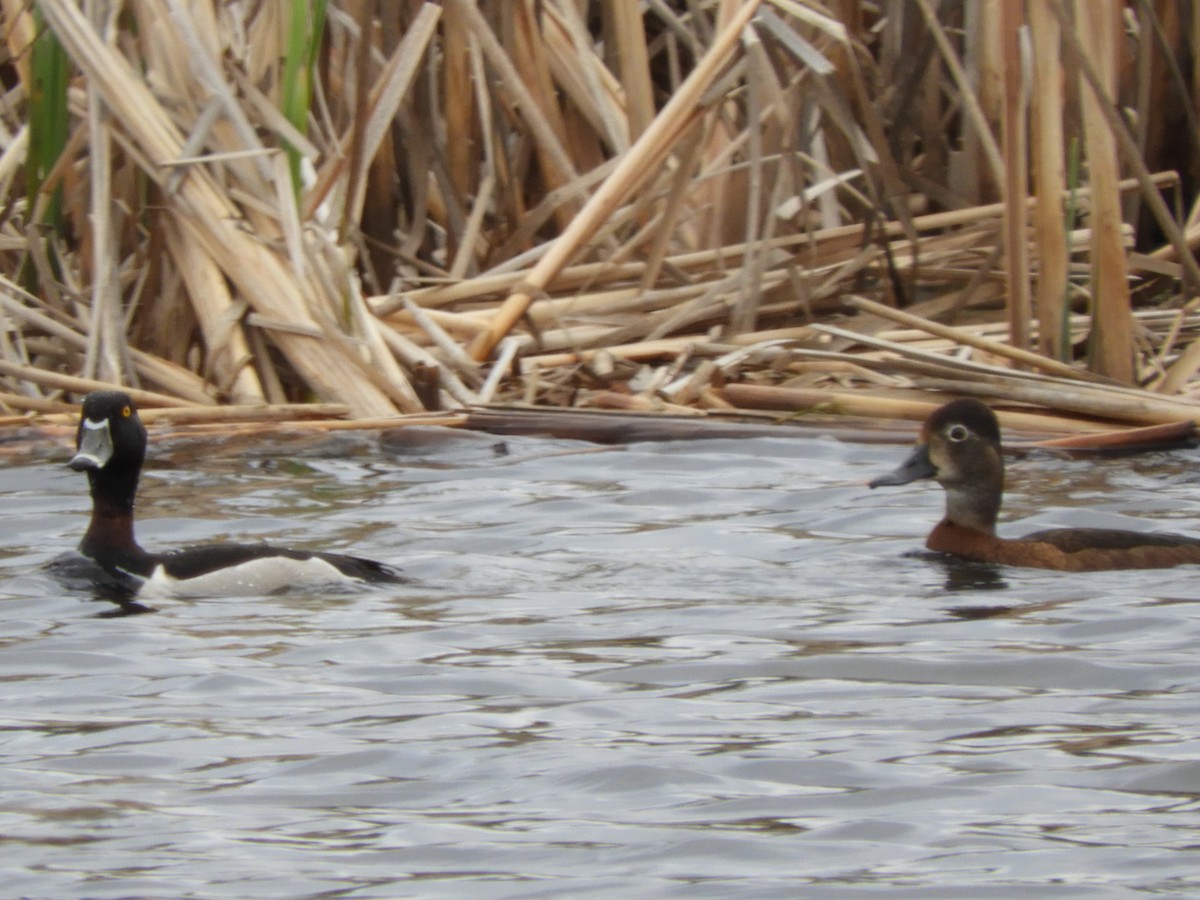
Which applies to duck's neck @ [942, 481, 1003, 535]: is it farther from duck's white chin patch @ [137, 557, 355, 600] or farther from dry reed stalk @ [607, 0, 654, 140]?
dry reed stalk @ [607, 0, 654, 140]

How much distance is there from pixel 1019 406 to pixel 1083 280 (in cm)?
133

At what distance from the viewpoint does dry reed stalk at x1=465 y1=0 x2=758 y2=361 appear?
7.90 m

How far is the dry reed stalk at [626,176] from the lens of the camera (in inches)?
311

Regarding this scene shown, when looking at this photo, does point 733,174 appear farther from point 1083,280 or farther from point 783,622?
point 783,622

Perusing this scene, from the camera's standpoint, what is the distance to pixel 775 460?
24.9 ft

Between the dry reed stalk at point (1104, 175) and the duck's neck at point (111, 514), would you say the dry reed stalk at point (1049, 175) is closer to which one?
the dry reed stalk at point (1104, 175)

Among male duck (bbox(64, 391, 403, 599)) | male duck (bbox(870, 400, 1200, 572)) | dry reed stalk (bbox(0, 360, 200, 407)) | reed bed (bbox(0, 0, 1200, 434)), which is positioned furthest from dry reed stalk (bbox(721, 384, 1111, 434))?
male duck (bbox(64, 391, 403, 599))

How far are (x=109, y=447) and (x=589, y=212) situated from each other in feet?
7.90

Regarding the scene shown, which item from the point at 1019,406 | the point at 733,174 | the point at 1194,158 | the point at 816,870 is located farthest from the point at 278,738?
the point at 1194,158

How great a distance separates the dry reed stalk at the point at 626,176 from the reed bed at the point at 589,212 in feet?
0.06

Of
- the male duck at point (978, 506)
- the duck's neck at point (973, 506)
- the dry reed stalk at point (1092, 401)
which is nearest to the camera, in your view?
the male duck at point (978, 506)

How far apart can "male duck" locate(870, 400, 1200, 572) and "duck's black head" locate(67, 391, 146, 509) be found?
7.49 ft

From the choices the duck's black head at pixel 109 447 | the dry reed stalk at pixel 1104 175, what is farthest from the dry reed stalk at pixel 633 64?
the duck's black head at pixel 109 447

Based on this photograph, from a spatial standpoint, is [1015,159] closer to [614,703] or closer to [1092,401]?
[1092,401]
